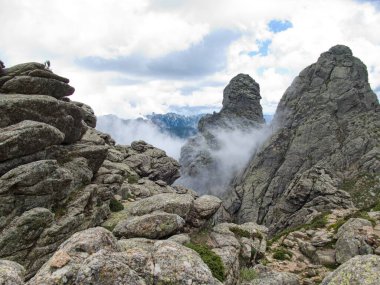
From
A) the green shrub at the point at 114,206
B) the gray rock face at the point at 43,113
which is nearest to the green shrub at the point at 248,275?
the green shrub at the point at 114,206

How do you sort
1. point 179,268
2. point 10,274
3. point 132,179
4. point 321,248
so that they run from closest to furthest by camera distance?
point 10,274 < point 179,268 < point 321,248 < point 132,179

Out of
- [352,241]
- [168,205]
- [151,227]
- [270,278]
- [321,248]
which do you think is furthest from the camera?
[321,248]

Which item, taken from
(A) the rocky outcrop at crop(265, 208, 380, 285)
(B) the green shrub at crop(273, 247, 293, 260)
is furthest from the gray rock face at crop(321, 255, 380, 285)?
(B) the green shrub at crop(273, 247, 293, 260)

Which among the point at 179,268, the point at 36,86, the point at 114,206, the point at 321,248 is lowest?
the point at 321,248

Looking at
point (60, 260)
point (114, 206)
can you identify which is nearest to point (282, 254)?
point (114, 206)

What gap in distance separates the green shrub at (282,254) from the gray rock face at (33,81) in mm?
32758

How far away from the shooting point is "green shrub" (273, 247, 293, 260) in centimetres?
3712

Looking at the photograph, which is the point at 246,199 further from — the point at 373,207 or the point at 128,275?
the point at 128,275

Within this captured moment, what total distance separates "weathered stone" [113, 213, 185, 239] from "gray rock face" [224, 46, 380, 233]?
111m

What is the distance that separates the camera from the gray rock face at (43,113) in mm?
36031

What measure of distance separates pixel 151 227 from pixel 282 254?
17.9 meters

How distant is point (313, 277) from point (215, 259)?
12621mm

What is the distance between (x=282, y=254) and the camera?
37.5 m

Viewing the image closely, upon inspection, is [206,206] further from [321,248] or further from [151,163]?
[151,163]
